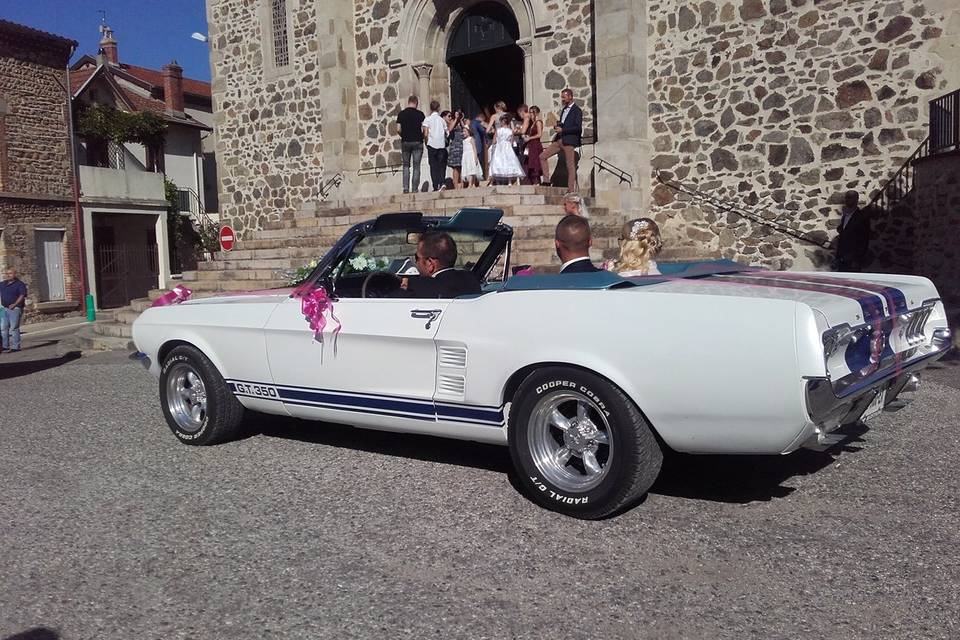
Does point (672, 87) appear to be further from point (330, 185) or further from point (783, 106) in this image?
point (330, 185)

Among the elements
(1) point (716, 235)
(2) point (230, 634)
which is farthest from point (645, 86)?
(2) point (230, 634)

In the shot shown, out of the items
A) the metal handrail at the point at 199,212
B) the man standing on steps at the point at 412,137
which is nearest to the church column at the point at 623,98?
the man standing on steps at the point at 412,137

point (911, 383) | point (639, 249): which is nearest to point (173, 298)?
point (639, 249)

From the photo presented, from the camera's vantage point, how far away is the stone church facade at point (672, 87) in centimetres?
1177

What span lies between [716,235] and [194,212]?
88.9ft

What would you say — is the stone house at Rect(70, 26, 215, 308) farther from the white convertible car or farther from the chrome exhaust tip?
the chrome exhaust tip

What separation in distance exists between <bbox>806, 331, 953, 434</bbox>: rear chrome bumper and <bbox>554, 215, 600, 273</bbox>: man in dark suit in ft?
5.01

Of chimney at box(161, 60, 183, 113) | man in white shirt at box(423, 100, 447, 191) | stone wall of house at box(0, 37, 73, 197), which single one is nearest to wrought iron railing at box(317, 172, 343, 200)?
man in white shirt at box(423, 100, 447, 191)

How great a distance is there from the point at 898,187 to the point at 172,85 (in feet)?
102

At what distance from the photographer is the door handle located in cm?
442

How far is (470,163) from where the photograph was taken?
47.1 feet

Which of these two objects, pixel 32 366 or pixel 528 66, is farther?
pixel 528 66

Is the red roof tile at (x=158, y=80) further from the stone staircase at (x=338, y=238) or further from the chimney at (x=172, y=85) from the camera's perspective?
the stone staircase at (x=338, y=238)

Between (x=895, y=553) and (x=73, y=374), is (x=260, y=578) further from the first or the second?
(x=73, y=374)
